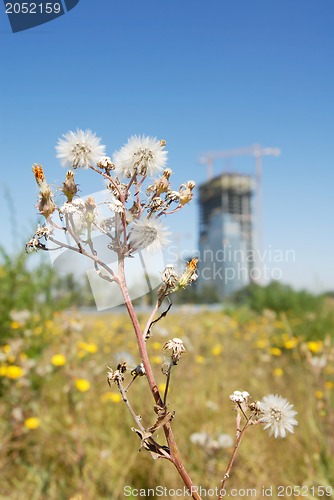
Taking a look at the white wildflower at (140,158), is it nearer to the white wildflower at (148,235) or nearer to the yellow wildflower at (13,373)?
the white wildflower at (148,235)

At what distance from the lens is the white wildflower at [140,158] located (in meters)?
0.76

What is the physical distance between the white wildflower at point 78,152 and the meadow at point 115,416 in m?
1.08

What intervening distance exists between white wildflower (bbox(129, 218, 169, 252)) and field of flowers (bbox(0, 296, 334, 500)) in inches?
61.9

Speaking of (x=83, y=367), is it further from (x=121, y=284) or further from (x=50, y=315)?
(x=121, y=284)

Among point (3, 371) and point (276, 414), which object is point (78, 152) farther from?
point (3, 371)

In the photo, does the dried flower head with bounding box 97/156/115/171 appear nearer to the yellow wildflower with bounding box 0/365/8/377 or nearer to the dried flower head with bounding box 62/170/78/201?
the dried flower head with bounding box 62/170/78/201

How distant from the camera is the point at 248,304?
33.7ft

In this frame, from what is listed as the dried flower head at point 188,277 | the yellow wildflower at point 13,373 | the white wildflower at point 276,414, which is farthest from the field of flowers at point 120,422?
the dried flower head at point 188,277

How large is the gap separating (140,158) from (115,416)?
9.82 feet

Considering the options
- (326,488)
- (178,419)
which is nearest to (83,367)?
(178,419)

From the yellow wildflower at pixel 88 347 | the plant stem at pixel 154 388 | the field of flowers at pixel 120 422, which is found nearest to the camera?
the plant stem at pixel 154 388

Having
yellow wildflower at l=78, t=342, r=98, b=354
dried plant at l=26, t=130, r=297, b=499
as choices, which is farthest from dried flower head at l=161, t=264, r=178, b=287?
yellow wildflower at l=78, t=342, r=98, b=354

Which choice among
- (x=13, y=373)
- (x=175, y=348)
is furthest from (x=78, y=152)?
(x=13, y=373)

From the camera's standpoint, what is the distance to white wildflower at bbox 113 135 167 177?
0.76 metres
